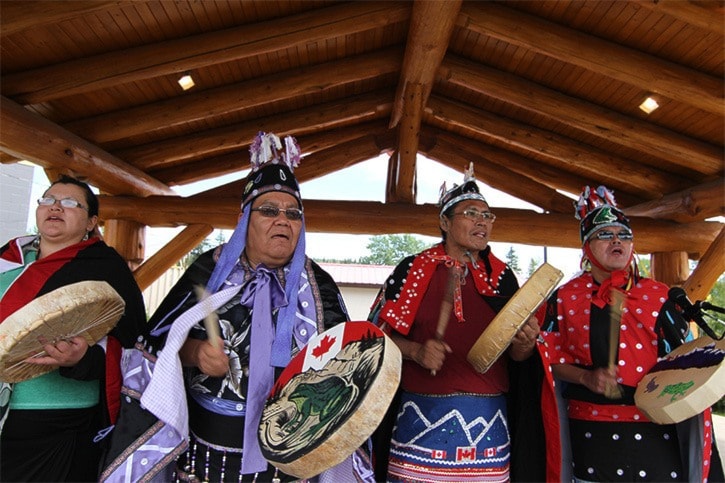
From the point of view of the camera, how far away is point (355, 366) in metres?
1.44

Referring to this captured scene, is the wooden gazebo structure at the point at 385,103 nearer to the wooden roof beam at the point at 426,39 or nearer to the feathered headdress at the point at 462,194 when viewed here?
the wooden roof beam at the point at 426,39

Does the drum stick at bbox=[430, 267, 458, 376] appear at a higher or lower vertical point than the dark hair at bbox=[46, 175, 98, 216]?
lower

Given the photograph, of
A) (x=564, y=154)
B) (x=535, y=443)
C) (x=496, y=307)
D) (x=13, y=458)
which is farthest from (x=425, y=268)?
(x=564, y=154)

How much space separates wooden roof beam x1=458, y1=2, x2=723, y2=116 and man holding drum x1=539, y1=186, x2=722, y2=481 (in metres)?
1.82

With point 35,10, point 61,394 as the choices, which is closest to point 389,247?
point 35,10

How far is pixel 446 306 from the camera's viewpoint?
6.55 feet

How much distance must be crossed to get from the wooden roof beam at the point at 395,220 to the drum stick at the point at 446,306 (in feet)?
11.0

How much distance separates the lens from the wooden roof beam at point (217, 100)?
454 centimetres

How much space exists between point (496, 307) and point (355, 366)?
3.18ft

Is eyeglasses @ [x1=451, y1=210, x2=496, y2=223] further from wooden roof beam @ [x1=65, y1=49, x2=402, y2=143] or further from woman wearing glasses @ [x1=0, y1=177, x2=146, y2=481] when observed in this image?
wooden roof beam @ [x1=65, y1=49, x2=402, y2=143]

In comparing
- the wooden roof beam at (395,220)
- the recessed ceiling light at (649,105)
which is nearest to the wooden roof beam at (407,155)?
the wooden roof beam at (395,220)

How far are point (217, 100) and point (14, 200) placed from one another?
278 centimetres

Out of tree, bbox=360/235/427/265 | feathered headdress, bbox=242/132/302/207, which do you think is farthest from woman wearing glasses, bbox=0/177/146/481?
tree, bbox=360/235/427/265

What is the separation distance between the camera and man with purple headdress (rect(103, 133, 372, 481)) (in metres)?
1.66
